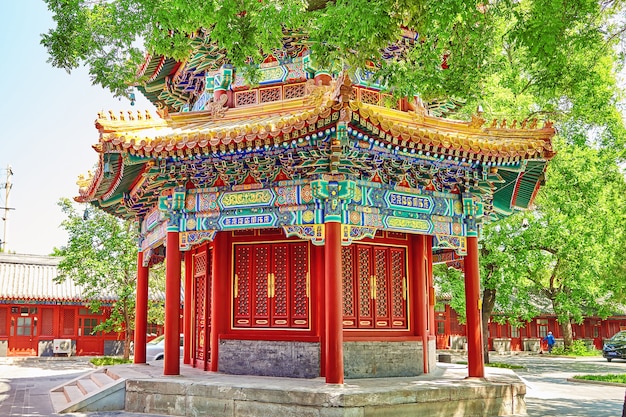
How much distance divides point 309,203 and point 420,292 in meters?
3.21

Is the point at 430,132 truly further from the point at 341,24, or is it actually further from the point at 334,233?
the point at 341,24

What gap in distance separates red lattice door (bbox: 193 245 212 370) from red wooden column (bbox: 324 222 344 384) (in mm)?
3381

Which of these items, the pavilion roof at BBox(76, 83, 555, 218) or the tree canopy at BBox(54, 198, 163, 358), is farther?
the tree canopy at BBox(54, 198, 163, 358)

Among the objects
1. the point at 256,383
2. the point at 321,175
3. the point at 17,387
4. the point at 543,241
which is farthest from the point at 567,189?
the point at 17,387

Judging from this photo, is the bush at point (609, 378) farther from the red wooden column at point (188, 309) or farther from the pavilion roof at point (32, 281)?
the pavilion roof at point (32, 281)

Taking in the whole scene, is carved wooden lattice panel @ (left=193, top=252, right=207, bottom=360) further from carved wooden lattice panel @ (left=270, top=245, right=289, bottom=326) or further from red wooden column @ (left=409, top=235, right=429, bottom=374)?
red wooden column @ (left=409, top=235, right=429, bottom=374)

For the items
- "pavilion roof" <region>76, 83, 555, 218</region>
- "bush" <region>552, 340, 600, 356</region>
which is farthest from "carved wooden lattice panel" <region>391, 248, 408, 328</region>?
"bush" <region>552, 340, 600, 356</region>

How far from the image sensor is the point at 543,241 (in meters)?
21.5

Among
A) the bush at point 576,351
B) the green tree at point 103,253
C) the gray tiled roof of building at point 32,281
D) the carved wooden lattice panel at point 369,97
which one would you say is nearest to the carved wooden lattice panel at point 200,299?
the carved wooden lattice panel at point 369,97

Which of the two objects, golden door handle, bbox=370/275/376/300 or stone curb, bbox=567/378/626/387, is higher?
golden door handle, bbox=370/275/376/300

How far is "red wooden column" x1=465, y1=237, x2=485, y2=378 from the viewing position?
35.8 ft

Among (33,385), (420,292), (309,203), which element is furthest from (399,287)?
(33,385)

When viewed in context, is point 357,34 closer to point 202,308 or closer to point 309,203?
point 309,203

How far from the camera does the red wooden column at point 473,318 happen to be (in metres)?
10.9
